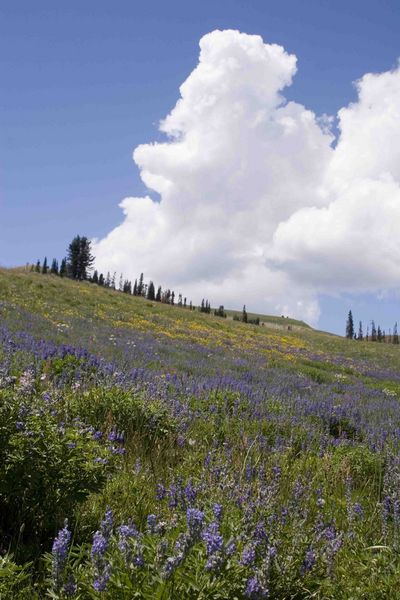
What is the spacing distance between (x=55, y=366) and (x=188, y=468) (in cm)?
421

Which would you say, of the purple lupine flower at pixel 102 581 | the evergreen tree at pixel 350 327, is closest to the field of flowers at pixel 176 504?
the purple lupine flower at pixel 102 581

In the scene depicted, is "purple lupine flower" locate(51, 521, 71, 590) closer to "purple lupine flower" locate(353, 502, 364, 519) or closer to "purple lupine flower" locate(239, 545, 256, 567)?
"purple lupine flower" locate(239, 545, 256, 567)

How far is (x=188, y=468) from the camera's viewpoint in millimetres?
4656

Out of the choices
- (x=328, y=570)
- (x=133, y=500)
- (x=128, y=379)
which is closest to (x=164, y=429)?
(x=133, y=500)

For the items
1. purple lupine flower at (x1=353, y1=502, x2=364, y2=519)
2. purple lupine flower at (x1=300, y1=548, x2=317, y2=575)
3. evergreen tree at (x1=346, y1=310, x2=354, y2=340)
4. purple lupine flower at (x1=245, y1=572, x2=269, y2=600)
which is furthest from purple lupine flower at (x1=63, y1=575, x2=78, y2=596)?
evergreen tree at (x1=346, y1=310, x2=354, y2=340)

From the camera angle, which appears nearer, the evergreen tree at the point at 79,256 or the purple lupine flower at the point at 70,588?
the purple lupine flower at the point at 70,588

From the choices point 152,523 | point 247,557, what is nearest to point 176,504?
point 152,523

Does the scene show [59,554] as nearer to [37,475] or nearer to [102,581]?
[102,581]

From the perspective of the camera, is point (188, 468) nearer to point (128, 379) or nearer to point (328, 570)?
point (328, 570)

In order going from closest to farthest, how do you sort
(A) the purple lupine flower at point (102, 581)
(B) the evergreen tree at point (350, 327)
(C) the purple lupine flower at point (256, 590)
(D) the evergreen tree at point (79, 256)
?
(A) the purple lupine flower at point (102, 581) → (C) the purple lupine flower at point (256, 590) → (D) the evergreen tree at point (79, 256) → (B) the evergreen tree at point (350, 327)

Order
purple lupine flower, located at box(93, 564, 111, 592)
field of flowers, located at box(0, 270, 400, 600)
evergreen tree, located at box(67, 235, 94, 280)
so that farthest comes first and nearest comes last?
evergreen tree, located at box(67, 235, 94, 280), field of flowers, located at box(0, 270, 400, 600), purple lupine flower, located at box(93, 564, 111, 592)

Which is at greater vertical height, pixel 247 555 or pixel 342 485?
pixel 247 555

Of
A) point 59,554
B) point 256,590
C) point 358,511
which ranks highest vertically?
point 59,554

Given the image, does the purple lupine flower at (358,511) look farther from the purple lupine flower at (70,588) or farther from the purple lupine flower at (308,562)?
the purple lupine flower at (70,588)
